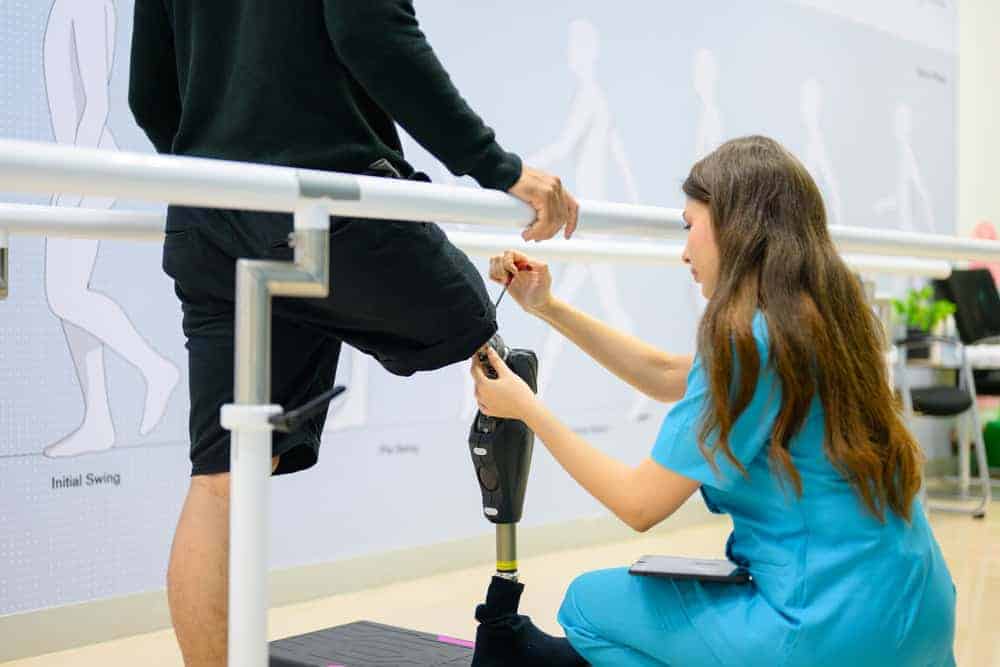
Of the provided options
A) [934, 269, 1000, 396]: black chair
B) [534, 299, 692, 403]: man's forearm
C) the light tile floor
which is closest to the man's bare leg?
[534, 299, 692, 403]: man's forearm

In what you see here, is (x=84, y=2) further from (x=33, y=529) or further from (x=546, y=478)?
(x=546, y=478)

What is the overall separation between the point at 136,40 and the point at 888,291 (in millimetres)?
5016

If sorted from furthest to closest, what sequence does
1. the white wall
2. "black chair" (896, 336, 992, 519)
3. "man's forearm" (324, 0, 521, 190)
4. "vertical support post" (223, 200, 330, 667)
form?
1. the white wall
2. "black chair" (896, 336, 992, 519)
3. "man's forearm" (324, 0, 521, 190)
4. "vertical support post" (223, 200, 330, 667)

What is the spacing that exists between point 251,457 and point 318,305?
42cm

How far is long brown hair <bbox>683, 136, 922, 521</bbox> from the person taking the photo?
155 cm

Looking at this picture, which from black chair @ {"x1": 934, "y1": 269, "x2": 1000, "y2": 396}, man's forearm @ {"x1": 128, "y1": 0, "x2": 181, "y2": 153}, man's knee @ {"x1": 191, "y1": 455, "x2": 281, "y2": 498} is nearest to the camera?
man's knee @ {"x1": 191, "y1": 455, "x2": 281, "y2": 498}

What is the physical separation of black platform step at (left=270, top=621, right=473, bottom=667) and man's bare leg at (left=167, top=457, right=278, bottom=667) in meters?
0.60

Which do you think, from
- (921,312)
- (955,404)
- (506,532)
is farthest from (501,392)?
(921,312)

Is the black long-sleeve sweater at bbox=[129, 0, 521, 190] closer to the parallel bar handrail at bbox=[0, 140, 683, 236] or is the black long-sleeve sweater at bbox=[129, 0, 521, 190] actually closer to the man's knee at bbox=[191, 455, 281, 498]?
the parallel bar handrail at bbox=[0, 140, 683, 236]

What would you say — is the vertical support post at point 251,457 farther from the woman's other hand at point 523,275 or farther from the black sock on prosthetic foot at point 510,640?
the woman's other hand at point 523,275

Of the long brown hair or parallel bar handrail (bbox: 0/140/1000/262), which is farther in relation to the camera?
the long brown hair

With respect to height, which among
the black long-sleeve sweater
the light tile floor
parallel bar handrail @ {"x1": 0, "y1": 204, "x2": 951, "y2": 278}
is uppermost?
the black long-sleeve sweater

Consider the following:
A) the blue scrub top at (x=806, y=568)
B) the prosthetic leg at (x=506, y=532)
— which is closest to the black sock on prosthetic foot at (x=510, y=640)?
the prosthetic leg at (x=506, y=532)

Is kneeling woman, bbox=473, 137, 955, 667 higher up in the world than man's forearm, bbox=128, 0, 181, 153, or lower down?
lower down
